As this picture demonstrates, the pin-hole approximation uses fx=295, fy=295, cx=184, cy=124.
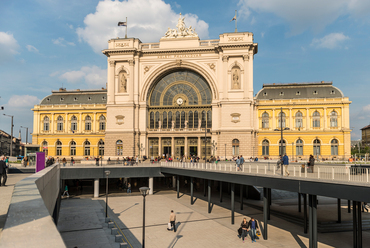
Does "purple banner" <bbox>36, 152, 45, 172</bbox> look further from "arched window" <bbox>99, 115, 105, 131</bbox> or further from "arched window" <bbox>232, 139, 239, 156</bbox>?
"arched window" <bbox>99, 115, 105, 131</bbox>

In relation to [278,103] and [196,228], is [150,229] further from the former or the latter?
[278,103]

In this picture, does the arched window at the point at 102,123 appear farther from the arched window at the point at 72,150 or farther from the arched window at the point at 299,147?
the arched window at the point at 299,147

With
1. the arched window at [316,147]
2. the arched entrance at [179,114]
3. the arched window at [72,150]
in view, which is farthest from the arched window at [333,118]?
the arched window at [72,150]

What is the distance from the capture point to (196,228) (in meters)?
26.7

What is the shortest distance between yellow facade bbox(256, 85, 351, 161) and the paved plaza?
90.8 ft

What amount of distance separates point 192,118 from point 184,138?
15.7 ft

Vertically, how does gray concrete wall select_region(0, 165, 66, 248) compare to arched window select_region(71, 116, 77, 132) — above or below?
below

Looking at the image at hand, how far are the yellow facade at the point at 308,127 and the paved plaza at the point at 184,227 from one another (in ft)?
90.8

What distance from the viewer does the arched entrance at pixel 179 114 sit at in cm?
6481

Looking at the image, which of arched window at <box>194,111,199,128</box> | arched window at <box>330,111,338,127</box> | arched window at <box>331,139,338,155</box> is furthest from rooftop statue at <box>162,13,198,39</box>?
arched window at <box>331,139,338,155</box>

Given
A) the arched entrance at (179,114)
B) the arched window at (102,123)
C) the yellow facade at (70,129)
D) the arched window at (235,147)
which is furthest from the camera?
the arched window at (102,123)

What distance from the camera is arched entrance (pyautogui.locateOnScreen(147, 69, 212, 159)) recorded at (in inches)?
2552

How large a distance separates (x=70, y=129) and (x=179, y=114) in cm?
3017

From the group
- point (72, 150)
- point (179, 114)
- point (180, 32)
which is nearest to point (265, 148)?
point (179, 114)
